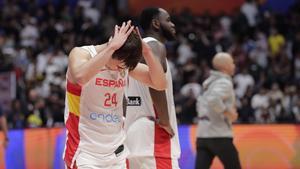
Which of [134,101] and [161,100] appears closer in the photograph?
[161,100]

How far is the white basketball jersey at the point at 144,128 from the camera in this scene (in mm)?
5816

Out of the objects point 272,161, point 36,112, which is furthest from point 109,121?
point 36,112

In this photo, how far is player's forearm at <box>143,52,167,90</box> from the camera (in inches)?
200

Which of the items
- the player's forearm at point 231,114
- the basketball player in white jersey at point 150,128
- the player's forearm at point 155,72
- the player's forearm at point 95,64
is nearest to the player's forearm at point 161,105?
the basketball player in white jersey at point 150,128

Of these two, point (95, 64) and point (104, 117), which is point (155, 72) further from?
point (95, 64)

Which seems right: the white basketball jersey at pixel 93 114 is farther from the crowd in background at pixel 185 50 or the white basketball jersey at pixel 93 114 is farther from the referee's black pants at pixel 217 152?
the crowd in background at pixel 185 50

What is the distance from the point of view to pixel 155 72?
16.9 ft

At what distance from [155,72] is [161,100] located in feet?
1.81

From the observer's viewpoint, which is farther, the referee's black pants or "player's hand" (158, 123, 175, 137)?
the referee's black pants

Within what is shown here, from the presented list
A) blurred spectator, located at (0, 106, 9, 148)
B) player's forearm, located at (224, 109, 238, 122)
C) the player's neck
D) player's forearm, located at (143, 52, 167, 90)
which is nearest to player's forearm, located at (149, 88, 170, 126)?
player's forearm, located at (143, 52, 167, 90)

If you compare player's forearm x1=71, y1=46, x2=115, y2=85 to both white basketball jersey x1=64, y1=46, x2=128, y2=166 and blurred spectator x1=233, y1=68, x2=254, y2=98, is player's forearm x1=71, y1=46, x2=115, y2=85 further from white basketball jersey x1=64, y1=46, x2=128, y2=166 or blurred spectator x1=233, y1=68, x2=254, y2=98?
blurred spectator x1=233, y1=68, x2=254, y2=98

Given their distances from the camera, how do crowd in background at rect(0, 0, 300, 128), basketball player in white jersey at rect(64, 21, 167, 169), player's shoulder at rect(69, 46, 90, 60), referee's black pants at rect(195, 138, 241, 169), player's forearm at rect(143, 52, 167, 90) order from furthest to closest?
crowd in background at rect(0, 0, 300, 128) < referee's black pants at rect(195, 138, 241, 169) < player's forearm at rect(143, 52, 167, 90) < basketball player in white jersey at rect(64, 21, 167, 169) < player's shoulder at rect(69, 46, 90, 60)

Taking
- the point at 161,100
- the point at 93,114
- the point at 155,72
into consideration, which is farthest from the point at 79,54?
the point at 161,100

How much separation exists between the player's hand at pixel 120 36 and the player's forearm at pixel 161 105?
1038mm
